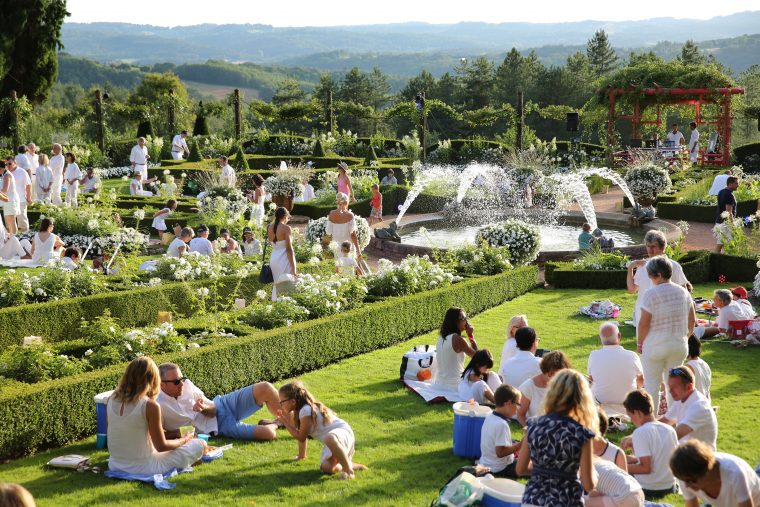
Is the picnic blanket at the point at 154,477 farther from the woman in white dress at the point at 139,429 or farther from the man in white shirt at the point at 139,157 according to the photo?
the man in white shirt at the point at 139,157

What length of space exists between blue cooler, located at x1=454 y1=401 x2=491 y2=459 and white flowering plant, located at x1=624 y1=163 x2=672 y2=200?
1535 centimetres

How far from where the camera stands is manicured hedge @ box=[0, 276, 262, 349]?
9.48 meters

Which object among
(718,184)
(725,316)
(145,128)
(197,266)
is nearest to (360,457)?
(725,316)

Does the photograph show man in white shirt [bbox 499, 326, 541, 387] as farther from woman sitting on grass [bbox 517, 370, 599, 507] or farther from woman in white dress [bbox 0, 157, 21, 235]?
woman in white dress [bbox 0, 157, 21, 235]

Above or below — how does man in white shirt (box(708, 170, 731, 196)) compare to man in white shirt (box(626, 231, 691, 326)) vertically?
below

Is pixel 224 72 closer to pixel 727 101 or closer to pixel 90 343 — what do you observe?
pixel 727 101

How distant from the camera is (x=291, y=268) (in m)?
10.3

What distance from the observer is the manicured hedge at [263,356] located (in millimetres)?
6699

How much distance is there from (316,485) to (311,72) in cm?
17347

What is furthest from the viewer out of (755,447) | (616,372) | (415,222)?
(415,222)

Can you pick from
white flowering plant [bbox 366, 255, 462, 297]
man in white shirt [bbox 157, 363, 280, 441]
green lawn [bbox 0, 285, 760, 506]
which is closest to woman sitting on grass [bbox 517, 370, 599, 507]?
green lawn [bbox 0, 285, 760, 506]

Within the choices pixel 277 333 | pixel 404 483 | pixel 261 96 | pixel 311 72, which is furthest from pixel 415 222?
pixel 311 72

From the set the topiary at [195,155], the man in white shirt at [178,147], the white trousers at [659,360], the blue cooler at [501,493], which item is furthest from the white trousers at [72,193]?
the blue cooler at [501,493]

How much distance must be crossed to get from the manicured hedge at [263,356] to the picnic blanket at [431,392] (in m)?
1.24
